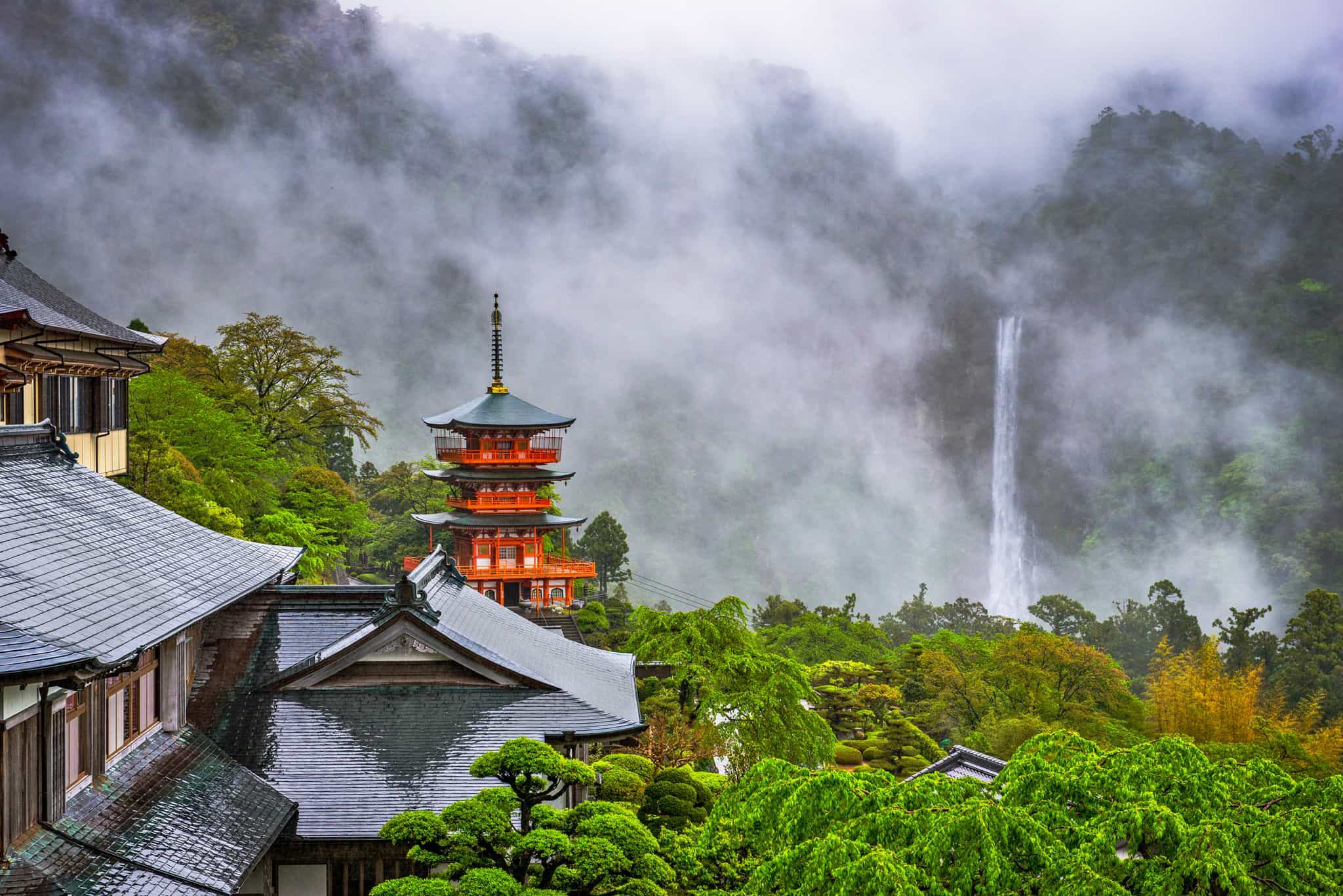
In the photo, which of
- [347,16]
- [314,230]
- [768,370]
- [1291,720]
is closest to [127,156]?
[314,230]

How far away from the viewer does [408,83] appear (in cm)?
12562

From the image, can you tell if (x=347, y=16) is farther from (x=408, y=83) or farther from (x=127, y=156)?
(x=127, y=156)

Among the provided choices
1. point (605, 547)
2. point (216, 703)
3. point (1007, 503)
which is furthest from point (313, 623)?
point (1007, 503)

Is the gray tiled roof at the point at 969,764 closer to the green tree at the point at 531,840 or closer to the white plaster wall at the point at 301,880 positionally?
the green tree at the point at 531,840

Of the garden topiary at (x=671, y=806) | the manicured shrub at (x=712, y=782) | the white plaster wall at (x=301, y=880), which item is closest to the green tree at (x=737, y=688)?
the manicured shrub at (x=712, y=782)

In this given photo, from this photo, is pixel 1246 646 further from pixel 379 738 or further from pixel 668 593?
pixel 668 593

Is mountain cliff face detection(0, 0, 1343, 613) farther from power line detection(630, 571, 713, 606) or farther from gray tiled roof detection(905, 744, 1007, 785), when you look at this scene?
gray tiled roof detection(905, 744, 1007, 785)

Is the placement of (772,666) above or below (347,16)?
below

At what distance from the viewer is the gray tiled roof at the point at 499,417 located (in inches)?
1475

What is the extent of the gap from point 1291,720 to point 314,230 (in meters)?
110

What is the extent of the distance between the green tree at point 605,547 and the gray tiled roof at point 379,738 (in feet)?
134

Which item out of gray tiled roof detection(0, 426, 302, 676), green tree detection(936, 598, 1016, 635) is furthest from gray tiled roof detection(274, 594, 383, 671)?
green tree detection(936, 598, 1016, 635)

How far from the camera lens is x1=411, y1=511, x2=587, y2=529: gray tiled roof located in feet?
123

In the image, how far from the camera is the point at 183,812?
8.21 meters
